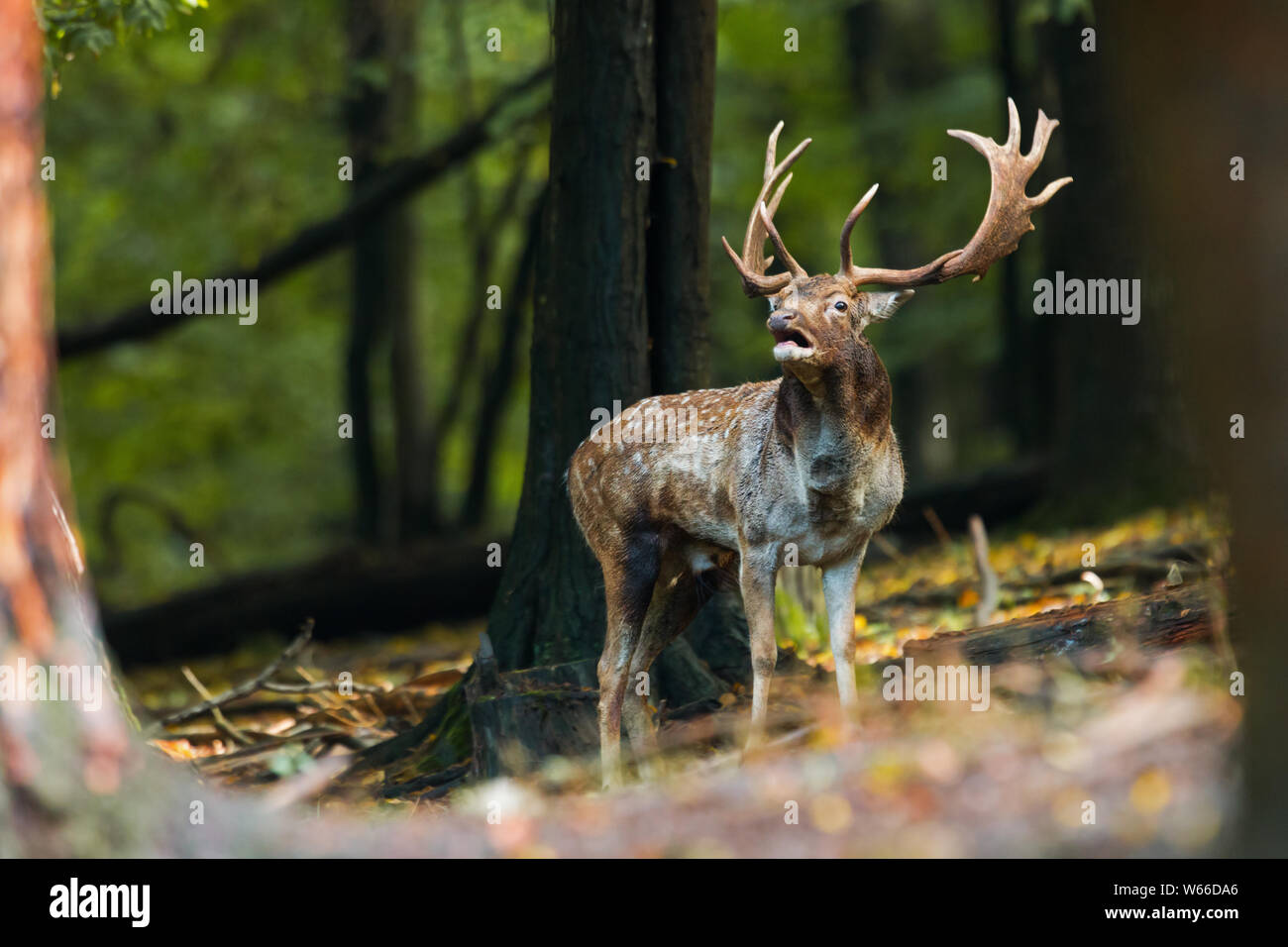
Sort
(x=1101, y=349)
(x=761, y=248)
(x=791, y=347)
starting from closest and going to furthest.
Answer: (x=791, y=347) < (x=761, y=248) < (x=1101, y=349)

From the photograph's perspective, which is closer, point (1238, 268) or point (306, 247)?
point (1238, 268)

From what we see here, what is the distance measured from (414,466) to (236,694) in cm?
983

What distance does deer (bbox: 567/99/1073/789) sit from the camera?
22.5ft

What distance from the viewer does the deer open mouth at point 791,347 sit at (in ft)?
21.1

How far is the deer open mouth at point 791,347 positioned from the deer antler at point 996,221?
0.53 meters

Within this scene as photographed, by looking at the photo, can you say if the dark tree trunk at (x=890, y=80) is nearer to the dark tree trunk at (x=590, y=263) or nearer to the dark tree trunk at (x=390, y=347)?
the dark tree trunk at (x=390, y=347)

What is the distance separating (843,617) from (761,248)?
2.06 meters

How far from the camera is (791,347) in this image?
6473 mm

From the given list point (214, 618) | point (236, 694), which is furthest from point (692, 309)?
point (214, 618)

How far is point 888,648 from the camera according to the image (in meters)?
9.32

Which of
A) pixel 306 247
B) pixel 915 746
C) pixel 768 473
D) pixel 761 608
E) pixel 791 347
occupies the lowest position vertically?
pixel 915 746

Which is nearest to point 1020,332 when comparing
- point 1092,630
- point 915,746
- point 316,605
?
point 316,605

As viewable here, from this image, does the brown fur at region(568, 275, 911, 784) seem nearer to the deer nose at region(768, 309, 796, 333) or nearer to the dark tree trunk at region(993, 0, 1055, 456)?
the deer nose at region(768, 309, 796, 333)

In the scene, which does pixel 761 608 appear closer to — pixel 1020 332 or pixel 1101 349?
pixel 1101 349
